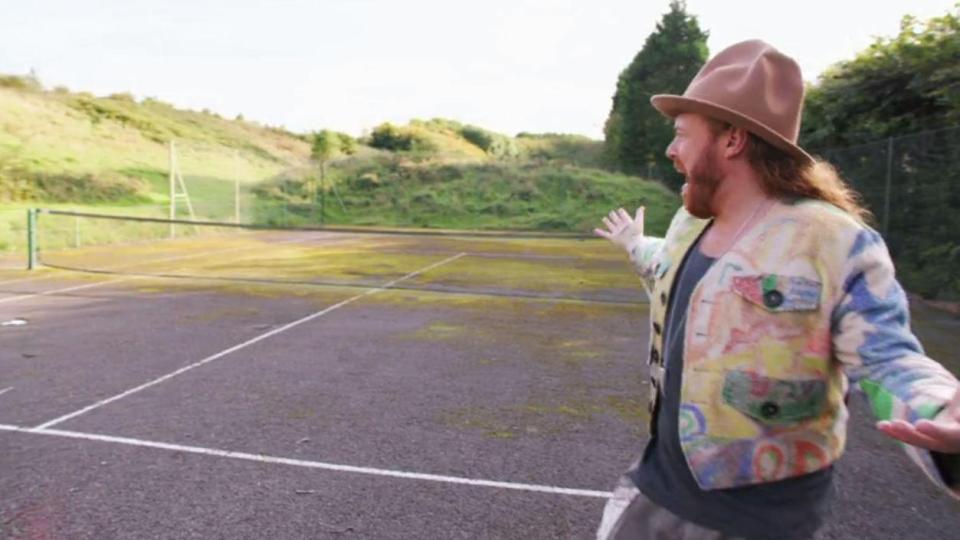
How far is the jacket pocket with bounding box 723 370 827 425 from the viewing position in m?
1.43

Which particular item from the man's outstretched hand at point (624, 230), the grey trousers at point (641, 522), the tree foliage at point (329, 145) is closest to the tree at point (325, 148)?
the tree foliage at point (329, 145)

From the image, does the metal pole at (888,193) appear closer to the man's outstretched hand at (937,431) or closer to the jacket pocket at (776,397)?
the jacket pocket at (776,397)

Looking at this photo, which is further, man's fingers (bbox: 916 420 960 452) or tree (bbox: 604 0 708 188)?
tree (bbox: 604 0 708 188)

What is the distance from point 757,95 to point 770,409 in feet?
2.12

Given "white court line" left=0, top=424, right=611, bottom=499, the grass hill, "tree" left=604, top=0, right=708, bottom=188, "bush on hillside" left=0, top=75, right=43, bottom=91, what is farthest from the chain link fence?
"bush on hillside" left=0, top=75, right=43, bottom=91

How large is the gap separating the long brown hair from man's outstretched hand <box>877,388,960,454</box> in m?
0.51

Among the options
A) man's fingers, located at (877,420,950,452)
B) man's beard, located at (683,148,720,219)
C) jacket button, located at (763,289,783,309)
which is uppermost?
man's beard, located at (683,148,720,219)

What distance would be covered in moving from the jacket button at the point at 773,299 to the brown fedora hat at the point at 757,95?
32 centimetres

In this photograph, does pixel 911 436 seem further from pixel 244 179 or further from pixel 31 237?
pixel 244 179

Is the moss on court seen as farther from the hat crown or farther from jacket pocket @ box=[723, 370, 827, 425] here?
the hat crown

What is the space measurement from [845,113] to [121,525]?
13298 millimetres

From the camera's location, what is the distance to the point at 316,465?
4.48 m

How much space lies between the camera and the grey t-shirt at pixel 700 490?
1.52m

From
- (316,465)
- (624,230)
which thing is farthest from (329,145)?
(624,230)
